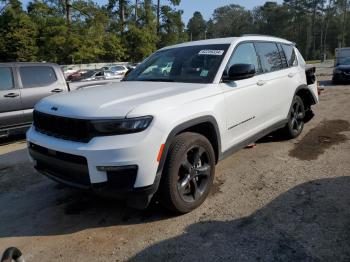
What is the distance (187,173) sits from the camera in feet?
13.3

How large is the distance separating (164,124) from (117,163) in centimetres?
57

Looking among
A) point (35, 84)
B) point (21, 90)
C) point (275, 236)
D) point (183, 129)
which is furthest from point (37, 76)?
point (275, 236)

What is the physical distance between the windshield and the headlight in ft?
4.26

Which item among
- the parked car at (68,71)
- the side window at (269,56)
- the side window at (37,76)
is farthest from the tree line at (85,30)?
the side window at (269,56)

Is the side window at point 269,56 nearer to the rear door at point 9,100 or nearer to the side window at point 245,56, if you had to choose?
the side window at point 245,56

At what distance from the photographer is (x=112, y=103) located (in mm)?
3670

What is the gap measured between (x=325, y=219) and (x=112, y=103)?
91.7 inches

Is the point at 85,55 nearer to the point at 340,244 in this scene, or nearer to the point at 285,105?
the point at 285,105

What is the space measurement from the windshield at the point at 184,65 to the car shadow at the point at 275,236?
1640 mm

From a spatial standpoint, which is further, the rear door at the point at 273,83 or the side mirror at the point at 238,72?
the rear door at the point at 273,83

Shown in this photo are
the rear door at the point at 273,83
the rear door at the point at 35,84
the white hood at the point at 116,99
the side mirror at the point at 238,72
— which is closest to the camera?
the white hood at the point at 116,99

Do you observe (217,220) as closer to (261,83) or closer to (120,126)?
(120,126)

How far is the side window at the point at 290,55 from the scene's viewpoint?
6.56 m

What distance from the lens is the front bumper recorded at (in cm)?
341
